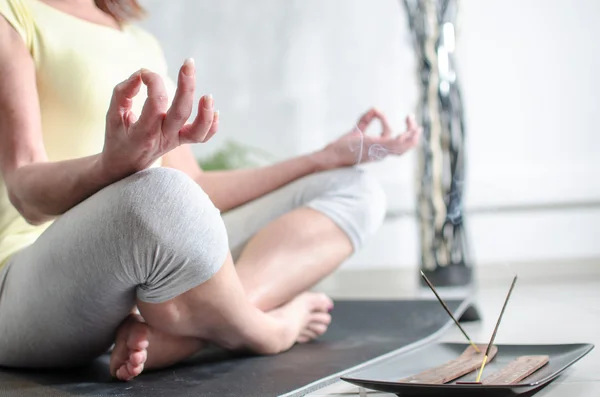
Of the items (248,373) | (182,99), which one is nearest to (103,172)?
(182,99)

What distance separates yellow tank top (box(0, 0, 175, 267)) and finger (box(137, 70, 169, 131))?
246mm

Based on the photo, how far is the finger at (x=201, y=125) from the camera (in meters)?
0.58

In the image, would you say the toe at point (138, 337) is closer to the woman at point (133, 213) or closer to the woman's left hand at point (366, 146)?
the woman at point (133, 213)

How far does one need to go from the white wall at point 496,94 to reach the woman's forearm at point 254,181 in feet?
2.92

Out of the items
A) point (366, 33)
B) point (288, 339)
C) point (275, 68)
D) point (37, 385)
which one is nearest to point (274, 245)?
point (288, 339)

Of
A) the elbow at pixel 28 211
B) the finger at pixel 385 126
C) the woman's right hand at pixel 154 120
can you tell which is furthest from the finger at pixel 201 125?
the finger at pixel 385 126

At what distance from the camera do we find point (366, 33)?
2.03 meters

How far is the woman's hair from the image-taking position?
99cm

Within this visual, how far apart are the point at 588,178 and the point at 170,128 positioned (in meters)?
1.63

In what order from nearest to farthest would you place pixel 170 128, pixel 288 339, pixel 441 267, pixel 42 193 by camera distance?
pixel 170 128 < pixel 42 193 < pixel 288 339 < pixel 441 267

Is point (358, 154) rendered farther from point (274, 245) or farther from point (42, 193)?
point (42, 193)

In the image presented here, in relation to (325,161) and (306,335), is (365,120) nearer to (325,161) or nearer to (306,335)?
(325,161)

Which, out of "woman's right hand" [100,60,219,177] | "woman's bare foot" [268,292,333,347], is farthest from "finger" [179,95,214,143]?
"woman's bare foot" [268,292,333,347]

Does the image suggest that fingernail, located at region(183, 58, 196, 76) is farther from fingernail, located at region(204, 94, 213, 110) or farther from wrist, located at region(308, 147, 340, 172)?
wrist, located at region(308, 147, 340, 172)
